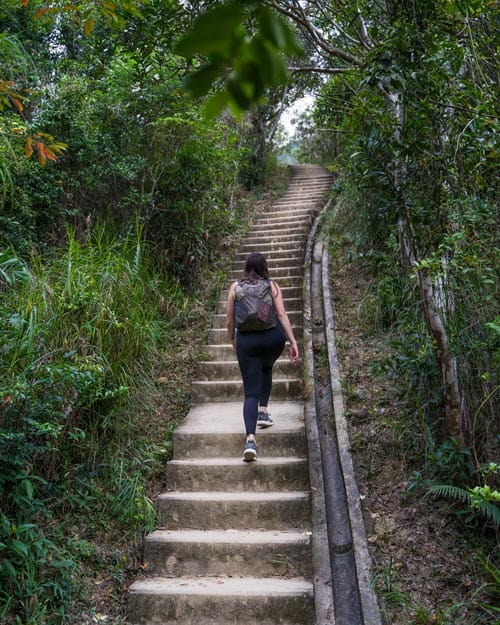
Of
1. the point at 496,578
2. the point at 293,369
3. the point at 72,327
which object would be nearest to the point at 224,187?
the point at 293,369

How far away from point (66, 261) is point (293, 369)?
8.13 feet

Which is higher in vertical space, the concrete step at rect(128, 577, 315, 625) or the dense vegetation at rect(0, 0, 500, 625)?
the dense vegetation at rect(0, 0, 500, 625)

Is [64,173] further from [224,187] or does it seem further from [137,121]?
[224,187]

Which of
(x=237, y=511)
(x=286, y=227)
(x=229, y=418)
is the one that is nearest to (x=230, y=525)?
(x=237, y=511)

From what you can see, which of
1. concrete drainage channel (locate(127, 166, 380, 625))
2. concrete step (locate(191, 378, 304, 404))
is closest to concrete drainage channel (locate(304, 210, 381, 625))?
concrete drainage channel (locate(127, 166, 380, 625))

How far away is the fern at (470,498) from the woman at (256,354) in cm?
137

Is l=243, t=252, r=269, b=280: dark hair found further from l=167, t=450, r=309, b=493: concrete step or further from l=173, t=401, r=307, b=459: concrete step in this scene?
l=167, t=450, r=309, b=493: concrete step

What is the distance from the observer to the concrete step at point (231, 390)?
5.39 meters

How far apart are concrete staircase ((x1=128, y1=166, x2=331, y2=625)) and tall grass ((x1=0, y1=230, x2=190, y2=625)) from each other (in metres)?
0.31

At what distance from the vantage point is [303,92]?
46.9ft

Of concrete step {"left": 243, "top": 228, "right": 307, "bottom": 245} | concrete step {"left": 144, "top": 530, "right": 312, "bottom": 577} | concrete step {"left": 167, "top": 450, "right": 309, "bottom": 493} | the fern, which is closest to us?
the fern

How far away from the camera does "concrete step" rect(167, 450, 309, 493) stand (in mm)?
4152

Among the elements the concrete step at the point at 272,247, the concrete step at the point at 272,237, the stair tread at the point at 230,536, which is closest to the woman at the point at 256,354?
Result: the stair tread at the point at 230,536

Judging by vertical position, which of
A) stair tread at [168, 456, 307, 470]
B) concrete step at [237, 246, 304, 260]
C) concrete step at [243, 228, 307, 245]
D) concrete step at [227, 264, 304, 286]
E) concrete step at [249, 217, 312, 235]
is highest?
concrete step at [249, 217, 312, 235]
